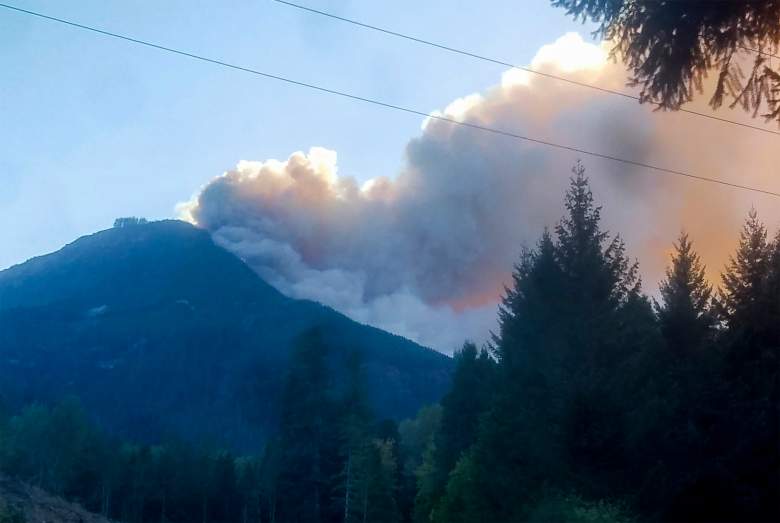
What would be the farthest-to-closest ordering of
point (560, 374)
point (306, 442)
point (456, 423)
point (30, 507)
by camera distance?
point (306, 442), point (456, 423), point (560, 374), point (30, 507)

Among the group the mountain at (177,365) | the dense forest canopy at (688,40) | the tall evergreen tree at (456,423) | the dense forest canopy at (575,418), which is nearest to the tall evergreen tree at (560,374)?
the dense forest canopy at (575,418)

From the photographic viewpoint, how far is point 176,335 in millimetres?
192500

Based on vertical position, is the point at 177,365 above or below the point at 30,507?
above

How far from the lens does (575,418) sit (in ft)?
80.7

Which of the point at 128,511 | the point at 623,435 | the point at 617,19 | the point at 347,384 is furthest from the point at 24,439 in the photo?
the point at 617,19

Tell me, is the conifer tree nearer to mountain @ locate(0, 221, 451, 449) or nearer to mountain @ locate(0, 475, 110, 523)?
mountain @ locate(0, 475, 110, 523)

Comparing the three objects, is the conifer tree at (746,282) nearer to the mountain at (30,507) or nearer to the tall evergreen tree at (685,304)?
the tall evergreen tree at (685,304)

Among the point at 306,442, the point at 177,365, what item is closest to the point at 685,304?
the point at 306,442

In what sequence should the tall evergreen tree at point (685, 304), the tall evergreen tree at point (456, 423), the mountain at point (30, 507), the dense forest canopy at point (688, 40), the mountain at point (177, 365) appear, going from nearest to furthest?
the dense forest canopy at point (688, 40)
the mountain at point (30, 507)
the tall evergreen tree at point (685, 304)
the tall evergreen tree at point (456, 423)
the mountain at point (177, 365)

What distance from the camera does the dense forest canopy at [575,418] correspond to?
67.1ft

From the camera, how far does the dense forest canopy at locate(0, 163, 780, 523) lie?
67.1 feet

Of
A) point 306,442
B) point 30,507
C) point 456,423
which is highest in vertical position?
point 456,423

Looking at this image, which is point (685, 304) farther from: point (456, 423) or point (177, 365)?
point (177, 365)

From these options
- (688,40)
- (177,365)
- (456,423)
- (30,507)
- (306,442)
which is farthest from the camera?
(177,365)
